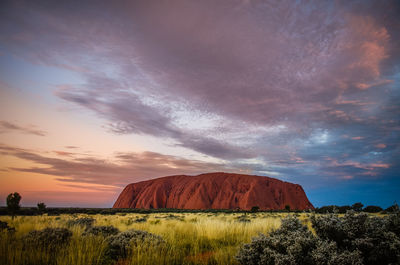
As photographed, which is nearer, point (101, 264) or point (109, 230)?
point (101, 264)

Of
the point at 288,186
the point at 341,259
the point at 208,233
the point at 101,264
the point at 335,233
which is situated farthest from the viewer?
the point at 288,186

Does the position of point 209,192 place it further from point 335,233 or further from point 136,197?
point 335,233

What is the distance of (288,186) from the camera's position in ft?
368

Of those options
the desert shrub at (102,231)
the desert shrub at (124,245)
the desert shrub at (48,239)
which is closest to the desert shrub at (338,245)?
the desert shrub at (124,245)

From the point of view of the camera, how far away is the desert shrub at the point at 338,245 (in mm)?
3115

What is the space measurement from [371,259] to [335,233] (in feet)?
2.16

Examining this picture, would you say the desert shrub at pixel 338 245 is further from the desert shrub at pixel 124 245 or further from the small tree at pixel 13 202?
the small tree at pixel 13 202

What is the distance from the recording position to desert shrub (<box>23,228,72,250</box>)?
17.5 ft

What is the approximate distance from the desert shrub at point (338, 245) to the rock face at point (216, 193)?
298ft

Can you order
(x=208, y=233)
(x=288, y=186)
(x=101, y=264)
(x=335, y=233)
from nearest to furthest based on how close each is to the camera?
(x=335, y=233) < (x=101, y=264) < (x=208, y=233) < (x=288, y=186)

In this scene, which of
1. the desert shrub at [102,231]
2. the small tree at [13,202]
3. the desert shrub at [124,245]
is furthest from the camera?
the small tree at [13,202]

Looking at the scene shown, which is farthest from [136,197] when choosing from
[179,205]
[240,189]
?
[240,189]

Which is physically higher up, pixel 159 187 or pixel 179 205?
pixel 159 187

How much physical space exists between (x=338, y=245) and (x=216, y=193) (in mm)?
104707
